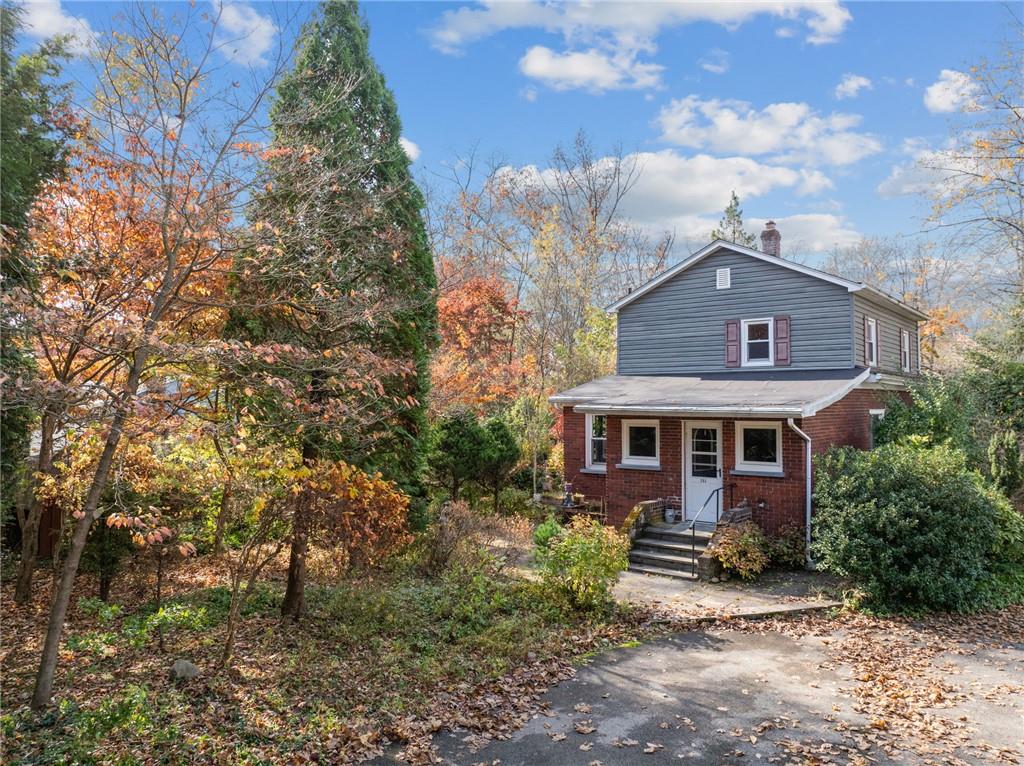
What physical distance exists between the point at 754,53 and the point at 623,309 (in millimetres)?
7826

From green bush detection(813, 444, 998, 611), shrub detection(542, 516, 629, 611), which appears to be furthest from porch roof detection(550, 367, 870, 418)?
shrub detection(542, 516, 629, 611)

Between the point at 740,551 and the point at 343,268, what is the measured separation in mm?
9245

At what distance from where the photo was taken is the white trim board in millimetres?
15705

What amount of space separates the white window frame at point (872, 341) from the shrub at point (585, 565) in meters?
11.1

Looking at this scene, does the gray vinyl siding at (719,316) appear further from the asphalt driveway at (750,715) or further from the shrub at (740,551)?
the asphalt driveway at (750,715)

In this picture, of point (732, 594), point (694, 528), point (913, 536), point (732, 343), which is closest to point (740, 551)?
point (694, 528)

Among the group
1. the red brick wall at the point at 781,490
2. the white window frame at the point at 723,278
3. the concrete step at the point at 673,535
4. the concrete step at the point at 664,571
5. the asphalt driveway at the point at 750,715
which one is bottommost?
the asphalt driveway at the point at 750,715

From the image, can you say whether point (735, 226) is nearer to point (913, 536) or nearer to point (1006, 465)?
point (1006, 465)

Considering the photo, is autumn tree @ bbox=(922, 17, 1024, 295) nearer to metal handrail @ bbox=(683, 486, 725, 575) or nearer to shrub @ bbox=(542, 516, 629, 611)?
metal handrail @ bbox=(683, 486, 725, 575)

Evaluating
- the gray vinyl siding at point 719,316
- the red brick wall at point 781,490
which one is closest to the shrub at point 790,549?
the red brick wall at point 781,490

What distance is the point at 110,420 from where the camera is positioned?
5.96 metres

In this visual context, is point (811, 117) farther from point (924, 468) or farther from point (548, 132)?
point (548, 132)

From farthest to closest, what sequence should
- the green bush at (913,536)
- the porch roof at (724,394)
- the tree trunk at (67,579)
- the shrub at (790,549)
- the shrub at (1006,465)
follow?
the shrub at (1006,465)
the porch roof at (724,394)
the shrub at (790,549)
the green bush at (913,536)
the tree trunk at (67,579)

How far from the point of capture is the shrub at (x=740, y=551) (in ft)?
39.2
